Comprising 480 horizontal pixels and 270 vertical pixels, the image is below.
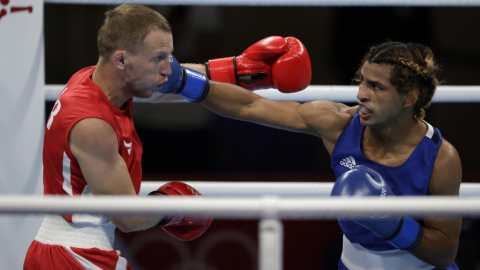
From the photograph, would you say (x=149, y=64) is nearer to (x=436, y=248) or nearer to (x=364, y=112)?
(x=364, y=112)

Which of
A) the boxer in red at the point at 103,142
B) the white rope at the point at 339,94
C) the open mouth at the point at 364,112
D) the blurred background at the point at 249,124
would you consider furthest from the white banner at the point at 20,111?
the open mouth at the point at 364,112

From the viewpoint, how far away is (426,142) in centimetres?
158

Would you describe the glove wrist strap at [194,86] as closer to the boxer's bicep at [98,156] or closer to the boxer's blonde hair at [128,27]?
the boxer's blonde hair at [128,27]

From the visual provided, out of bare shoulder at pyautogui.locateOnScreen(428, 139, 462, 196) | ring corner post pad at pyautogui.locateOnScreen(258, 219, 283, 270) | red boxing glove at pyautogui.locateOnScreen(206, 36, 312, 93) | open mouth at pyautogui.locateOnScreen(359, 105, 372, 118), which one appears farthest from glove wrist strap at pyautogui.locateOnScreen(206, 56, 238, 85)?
ring corner post pad at pyautogui.locateOnScreen(258, 219, 283, 270)

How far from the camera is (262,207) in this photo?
0.75m

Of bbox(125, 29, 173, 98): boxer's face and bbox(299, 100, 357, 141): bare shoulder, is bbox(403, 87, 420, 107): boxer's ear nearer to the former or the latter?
bbox(299, 100, 357, 141): bare shoulder

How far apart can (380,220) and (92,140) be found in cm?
92

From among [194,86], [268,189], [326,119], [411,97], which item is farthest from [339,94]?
[194,86]

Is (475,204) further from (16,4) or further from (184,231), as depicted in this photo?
(16,4)

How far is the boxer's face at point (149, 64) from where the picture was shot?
1356mm

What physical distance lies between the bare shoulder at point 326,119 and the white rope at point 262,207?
949 mm

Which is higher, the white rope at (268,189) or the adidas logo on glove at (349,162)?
the adidas logo on glove at (349,162)

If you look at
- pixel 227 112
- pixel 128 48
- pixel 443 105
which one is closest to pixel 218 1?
pixel 227 112

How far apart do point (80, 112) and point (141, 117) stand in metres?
1.86
